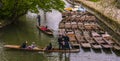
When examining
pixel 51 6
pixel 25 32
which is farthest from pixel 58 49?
pixel 51 6

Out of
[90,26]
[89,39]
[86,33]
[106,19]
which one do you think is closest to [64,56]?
[89,39]

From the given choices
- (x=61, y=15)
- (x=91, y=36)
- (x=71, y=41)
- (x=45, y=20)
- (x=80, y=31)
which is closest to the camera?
(x=71, y=41)

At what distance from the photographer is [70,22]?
126 ft

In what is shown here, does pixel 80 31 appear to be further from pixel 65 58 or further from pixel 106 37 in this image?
pixel 65 58

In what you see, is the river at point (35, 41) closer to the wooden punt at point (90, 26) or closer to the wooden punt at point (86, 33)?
the wooden punt at point (86, 33)

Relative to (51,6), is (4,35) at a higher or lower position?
lower

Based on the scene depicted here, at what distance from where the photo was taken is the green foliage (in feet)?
117

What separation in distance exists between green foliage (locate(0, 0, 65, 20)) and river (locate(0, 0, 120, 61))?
1533mm

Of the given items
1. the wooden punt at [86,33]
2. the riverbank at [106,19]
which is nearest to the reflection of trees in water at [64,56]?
the wooden punt at [86,33]

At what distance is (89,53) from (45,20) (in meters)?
14.5

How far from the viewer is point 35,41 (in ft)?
102

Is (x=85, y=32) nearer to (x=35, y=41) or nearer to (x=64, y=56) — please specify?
(x=35, y=41)

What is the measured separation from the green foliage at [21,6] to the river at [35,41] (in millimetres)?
1533

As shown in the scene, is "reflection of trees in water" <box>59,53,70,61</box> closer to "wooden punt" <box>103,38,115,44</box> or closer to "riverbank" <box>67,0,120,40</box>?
"wooden punt" <box>103,38,115,44</box>
